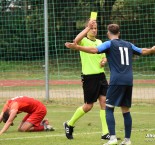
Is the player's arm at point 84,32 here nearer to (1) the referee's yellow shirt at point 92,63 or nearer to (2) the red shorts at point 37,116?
(1) the referee's yellow shirt at point 92,63

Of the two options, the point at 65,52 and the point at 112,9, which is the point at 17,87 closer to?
the point at 65,52

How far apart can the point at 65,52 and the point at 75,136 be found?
10581mm

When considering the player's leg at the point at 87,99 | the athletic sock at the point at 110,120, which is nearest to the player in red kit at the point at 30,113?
the player's leg at the point at 87,99

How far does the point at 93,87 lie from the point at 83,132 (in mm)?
1075

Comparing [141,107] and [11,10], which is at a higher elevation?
[11,10]

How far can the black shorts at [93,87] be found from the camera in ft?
38.0

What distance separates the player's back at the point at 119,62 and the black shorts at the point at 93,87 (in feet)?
4.86

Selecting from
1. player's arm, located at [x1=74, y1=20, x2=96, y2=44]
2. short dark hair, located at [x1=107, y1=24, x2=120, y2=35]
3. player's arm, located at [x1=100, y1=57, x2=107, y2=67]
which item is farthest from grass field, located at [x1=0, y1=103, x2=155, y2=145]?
short dark hair, located at [x1=107, y1=24, x2=120, y2=35]

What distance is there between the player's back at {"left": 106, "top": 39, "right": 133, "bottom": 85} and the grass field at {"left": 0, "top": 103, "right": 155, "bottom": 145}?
115 centimetres

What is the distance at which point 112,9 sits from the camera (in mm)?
21953

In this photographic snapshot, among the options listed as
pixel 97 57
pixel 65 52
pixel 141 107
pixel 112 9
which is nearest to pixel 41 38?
pixel 65 52

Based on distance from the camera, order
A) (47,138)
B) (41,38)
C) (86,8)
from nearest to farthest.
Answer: (47,138), (41,38), (86,8)

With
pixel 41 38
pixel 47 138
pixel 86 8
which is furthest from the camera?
pixel 86 8

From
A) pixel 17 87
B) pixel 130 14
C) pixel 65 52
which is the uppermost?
pixel 130 14
